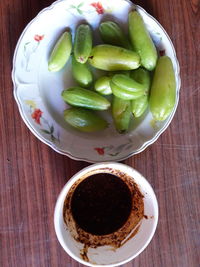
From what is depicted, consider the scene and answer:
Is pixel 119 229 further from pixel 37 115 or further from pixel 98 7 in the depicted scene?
pixel 98 7

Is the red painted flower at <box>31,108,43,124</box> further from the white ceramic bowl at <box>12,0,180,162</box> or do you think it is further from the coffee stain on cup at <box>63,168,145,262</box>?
the coffee stain on cup at <box>63,168,145,262</box>

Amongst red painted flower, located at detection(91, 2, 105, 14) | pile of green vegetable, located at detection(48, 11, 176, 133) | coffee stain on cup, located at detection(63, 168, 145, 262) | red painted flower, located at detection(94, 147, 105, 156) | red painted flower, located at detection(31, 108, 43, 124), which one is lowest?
coffee stain on cup, located at detection(63, 168, 145, 262)

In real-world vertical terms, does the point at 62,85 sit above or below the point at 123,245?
above

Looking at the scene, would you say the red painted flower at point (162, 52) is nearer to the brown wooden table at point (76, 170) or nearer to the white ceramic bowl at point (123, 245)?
the brown wooden table at point (76, 170)

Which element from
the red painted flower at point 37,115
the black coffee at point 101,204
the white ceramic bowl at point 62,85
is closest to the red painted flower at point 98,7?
the white ceramic bowl at point 62,85

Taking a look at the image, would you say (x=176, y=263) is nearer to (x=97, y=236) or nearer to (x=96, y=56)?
(x=97, y=236)

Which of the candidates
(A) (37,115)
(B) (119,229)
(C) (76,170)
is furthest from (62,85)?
(B) (119,229)

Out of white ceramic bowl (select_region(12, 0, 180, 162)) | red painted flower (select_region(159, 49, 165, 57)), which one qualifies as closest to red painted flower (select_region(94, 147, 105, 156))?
white ceramic bowl (select_region(12, 0, 180, 162))

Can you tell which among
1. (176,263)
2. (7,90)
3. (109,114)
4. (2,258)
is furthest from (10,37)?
(176,263)
